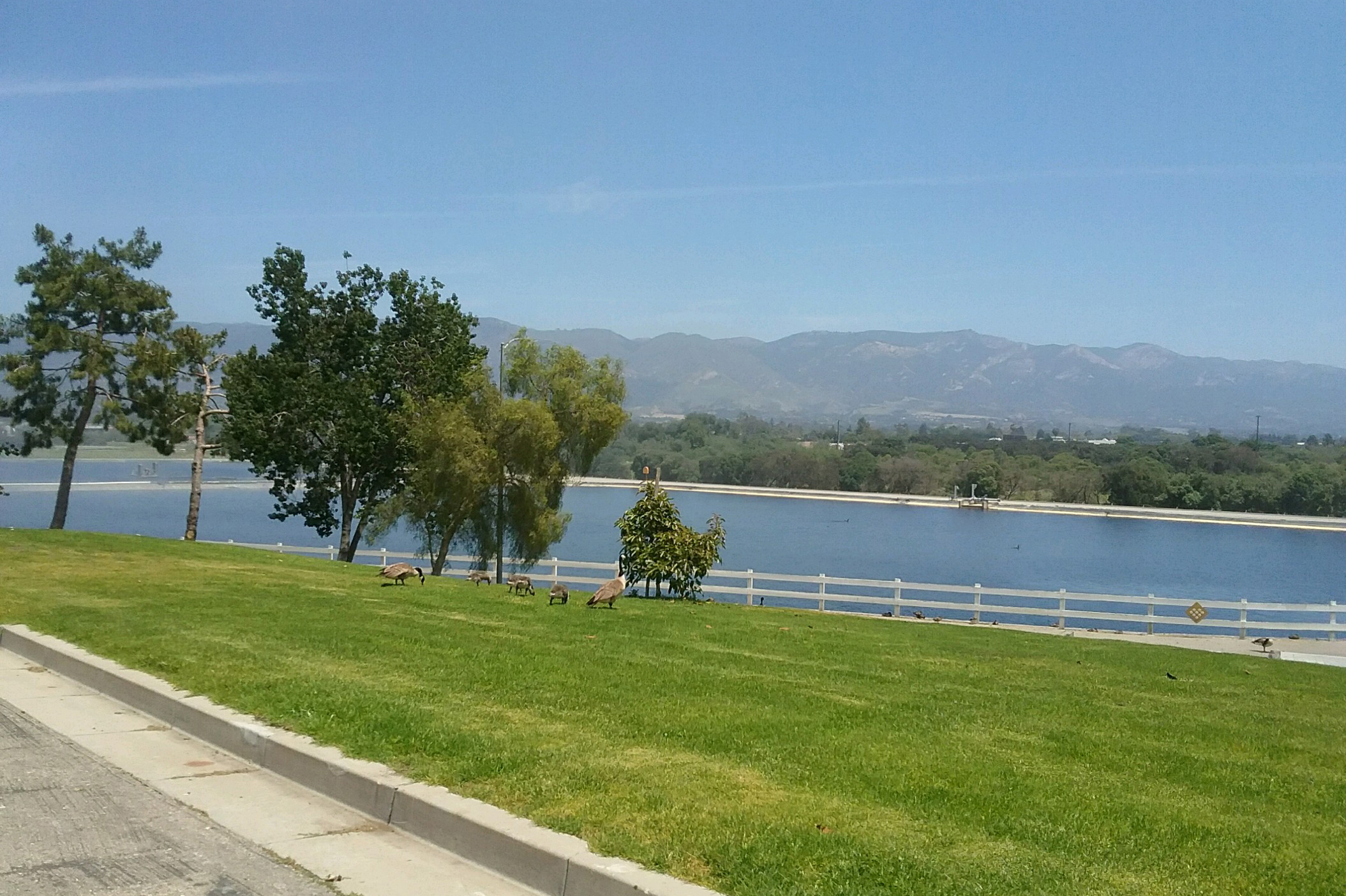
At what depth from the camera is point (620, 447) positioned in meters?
111

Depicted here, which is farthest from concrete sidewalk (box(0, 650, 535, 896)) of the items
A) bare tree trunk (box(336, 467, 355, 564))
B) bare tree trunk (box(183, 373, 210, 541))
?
bare tree trunk (box(336, 467, 355, 564))

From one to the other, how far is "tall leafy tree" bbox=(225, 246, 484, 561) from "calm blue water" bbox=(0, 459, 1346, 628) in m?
15.9

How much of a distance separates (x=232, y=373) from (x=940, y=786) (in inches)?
1459

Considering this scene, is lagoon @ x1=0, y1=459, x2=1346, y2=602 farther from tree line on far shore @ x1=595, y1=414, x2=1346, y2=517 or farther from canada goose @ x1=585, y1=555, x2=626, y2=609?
canada goose @ x1=585, y1=555, x2=626, y2=609

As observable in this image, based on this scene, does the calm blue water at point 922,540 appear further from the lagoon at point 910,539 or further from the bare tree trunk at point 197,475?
the bare tree trunk at point 197,475

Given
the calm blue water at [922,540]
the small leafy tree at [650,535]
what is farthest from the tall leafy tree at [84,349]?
the small leafy tree at [650,535]

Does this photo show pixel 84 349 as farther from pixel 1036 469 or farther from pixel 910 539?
pixel 1036 469

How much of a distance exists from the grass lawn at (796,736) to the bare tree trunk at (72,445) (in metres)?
25.0

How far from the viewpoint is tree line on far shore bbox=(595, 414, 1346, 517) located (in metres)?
93.9

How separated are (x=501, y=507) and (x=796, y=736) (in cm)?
3371

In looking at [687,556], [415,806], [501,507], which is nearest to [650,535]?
[687,556]

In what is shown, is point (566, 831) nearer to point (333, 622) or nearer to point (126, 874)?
point (126, 874)

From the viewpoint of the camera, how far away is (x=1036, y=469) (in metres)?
109

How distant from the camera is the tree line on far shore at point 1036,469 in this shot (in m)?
93.9
